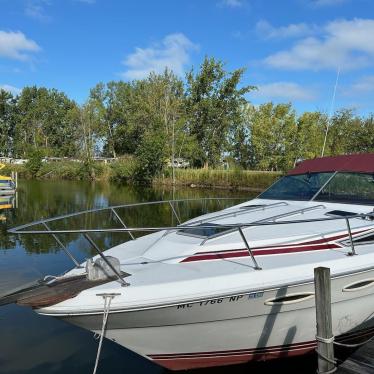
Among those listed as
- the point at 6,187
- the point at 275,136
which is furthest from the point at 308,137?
the point at 6,187

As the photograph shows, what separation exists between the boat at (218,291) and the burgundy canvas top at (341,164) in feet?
4.40

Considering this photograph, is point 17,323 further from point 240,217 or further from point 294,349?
point 294,349

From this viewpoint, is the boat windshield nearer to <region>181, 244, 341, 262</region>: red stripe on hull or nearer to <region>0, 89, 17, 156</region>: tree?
<region>181, 244, 341, 262</region>: red stripe on hull

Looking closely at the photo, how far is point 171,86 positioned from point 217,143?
7702 mm

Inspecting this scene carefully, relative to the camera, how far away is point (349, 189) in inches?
259

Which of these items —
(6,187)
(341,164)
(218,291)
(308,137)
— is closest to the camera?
(218,291)

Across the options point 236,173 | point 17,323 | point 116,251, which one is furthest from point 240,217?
point 236,173

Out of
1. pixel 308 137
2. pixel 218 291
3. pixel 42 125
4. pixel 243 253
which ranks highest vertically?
pixel 42 125

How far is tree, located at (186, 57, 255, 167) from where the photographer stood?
1770 inches

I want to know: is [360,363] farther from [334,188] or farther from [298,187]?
[298,187]

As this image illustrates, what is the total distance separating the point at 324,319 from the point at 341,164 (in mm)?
3263

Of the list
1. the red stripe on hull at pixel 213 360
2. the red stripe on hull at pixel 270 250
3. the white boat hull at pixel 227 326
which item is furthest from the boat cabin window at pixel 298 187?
the red stripe on hull at pixel 213 360

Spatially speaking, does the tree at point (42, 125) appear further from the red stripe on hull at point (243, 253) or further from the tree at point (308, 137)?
the red stripe on hull at point (243, 253)

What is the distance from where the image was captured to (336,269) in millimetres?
4609
